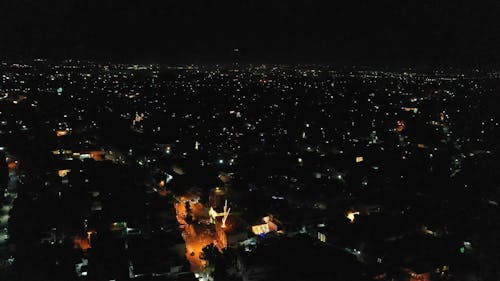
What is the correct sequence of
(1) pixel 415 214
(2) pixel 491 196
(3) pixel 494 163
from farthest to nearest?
(3) pixel 494 163 → (2) pixel 491 196 → (1) pixel 415 214

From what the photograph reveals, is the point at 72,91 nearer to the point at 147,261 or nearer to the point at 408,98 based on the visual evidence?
the point at 408,98

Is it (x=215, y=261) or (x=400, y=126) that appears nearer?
(x=215, y=261)

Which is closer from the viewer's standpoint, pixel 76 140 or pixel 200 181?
pixel 200 181

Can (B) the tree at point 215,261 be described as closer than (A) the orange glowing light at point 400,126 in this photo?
Yes

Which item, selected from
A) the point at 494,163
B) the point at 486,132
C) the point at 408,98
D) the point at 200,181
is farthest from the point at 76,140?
the point at 408,98

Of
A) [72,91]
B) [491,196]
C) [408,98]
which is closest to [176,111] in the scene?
[72,91]

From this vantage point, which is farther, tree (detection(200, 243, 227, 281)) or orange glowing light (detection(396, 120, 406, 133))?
orange glowing light (detection(396, 120, 406, 133))

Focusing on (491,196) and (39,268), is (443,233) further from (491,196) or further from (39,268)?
(39,268)

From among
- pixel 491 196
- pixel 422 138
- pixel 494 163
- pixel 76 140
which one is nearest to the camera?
pixel 491 196

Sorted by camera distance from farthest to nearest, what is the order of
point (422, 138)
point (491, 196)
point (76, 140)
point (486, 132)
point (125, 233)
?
point (486, 132) < point (422, 138) < point (76, 140) < point (491, 196) < point (125, 233)
